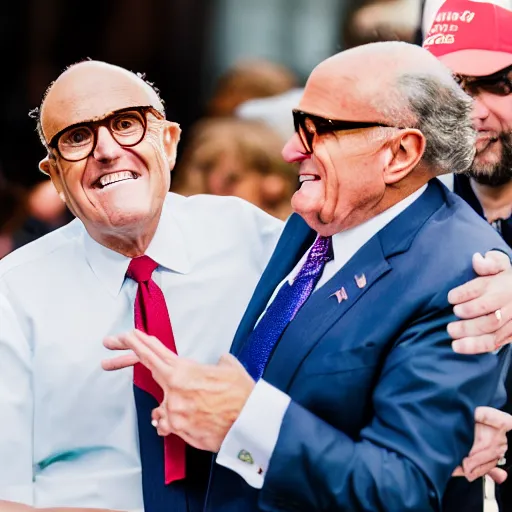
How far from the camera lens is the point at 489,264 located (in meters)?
1.68

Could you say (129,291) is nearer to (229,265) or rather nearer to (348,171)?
(229,265)

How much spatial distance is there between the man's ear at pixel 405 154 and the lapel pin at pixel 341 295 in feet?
0.66

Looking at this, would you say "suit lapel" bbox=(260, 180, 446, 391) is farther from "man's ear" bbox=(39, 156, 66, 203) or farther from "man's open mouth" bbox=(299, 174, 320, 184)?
"man's ear" bbox=(39, 156, 66, 203)

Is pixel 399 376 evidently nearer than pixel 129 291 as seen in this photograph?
Yes

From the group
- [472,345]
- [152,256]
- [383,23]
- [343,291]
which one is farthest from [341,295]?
[383,23]

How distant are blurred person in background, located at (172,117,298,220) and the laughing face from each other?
3.52ft

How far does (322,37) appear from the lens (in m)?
5.55

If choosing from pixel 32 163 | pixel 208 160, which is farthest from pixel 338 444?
pixel 32 163

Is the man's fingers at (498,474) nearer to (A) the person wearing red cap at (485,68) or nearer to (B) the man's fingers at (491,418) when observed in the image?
(B) the man's fingers at (491,418)

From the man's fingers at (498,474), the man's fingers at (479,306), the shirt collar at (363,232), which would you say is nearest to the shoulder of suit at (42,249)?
the shirt collar at (363,232)

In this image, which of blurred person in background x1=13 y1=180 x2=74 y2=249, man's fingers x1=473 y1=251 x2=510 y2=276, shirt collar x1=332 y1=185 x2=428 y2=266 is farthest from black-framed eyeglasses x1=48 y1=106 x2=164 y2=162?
blurred person in background x1=13 y1=180 x2=74 y2=249

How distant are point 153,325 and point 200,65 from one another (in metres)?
3.49

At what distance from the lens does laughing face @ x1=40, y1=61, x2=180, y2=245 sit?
1871mm

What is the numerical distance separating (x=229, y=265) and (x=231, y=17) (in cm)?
368
